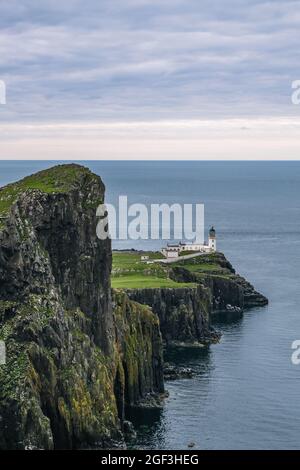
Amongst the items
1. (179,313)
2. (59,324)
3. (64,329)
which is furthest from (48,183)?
(179,313)

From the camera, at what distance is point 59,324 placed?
118 metres

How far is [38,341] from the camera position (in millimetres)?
115250

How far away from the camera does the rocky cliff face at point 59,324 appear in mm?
111375

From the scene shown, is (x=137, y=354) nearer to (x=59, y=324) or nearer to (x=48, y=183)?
(x=48, y=183)

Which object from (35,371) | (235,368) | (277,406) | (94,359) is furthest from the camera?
(235,368)

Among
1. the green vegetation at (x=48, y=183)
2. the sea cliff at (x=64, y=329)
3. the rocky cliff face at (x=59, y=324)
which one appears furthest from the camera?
the green vegetation at (x=48, y=183)

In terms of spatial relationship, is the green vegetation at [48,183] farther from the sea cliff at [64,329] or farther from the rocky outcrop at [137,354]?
the rocky outcrop at [137,354]

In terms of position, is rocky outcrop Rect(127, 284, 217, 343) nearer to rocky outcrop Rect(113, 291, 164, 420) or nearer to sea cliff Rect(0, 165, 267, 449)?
rocky outcrop Rect(113, 291, 164, 420)

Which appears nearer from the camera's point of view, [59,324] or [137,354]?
[59,324]

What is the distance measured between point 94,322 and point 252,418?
22.9m

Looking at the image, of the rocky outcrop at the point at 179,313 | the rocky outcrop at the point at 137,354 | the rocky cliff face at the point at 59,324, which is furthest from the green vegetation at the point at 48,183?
the rocky outcrop at the point at 179,313

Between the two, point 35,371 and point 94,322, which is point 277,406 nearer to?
point 94,322
